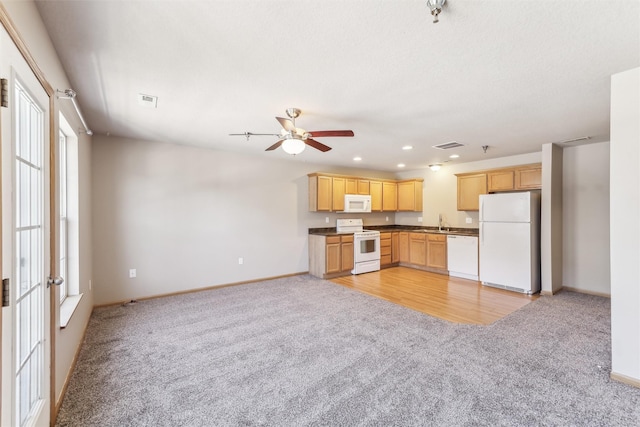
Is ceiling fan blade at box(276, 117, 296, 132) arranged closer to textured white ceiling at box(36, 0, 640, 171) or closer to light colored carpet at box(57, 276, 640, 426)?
textured white ceiling at box(36, 0, 640, 171)

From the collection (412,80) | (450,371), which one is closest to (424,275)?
(450,371)

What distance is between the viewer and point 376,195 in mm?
6773

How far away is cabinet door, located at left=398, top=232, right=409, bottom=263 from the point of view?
260 inches

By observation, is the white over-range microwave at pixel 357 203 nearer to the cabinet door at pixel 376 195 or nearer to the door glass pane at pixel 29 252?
the cabinet door at pixel 376 195

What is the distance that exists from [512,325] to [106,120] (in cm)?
539

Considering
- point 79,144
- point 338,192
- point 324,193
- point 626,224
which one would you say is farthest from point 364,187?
point 79,144

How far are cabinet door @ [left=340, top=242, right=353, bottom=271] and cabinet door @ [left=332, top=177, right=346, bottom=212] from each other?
83 centimetres

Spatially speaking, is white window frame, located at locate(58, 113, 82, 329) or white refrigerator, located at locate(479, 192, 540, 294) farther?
white refrigerator, located at locate(479, 192, 540, 294)

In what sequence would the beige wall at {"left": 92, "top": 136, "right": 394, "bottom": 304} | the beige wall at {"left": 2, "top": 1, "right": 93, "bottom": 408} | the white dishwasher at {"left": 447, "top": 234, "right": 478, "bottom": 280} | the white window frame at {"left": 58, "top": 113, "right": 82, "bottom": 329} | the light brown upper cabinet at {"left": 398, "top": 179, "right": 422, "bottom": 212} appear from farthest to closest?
1. the light brown upper cabinet at {"left": 398, "top": 179, "right": 422, "bottom": 212}
2. the white dishwasher at {"left": 447, "top": 234, "right": 478, "bottom": 280}
3. the beige wall at {"left": 92, "top": 136, "right": 394, "bottom": 304}
4. the white window frame at {"left": 58, "top": 113, "right": 82, "bottom": 329}
5. the beige wall at {"left": 2, "top": 1, "right": 93, "bottom": 408}

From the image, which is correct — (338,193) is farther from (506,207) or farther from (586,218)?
(586,218)

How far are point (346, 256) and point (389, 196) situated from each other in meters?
2.20

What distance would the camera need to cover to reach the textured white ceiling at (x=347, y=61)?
1.53 meters

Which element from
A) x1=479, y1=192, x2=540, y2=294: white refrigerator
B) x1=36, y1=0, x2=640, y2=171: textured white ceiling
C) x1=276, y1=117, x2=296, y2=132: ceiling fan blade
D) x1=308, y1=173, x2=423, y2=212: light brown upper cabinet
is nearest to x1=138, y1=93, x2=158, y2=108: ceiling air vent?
x1=36, y1=0, x2=640, y2=171: textured white ceiling

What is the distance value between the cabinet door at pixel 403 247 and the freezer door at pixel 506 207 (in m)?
1.90
